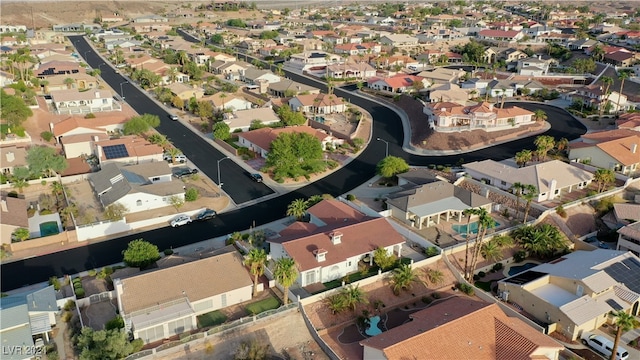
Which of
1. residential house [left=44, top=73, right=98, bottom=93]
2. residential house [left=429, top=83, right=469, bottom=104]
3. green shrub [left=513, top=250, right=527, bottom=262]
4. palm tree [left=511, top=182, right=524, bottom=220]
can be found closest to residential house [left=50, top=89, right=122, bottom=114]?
residential house [left=44, top=73, right=98, bottom=93]

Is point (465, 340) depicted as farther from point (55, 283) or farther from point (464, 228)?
point (55, 283)

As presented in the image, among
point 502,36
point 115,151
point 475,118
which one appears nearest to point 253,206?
point 115,151

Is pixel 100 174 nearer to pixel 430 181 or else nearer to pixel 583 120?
pixel 430 181

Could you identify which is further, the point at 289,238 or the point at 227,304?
the point at 289,238

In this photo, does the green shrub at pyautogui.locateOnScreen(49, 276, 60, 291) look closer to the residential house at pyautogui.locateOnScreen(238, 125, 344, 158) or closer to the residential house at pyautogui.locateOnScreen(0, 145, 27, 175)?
the residential house at pyautogui.locateOnScreen(0, 145, 27, 175)

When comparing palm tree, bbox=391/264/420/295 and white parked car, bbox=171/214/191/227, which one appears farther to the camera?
white parked car, bbox=171/214/191/227

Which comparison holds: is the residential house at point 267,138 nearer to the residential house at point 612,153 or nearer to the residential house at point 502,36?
the residential house at point 612,153

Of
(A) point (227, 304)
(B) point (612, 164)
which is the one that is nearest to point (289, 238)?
(A) point (227, 304)
